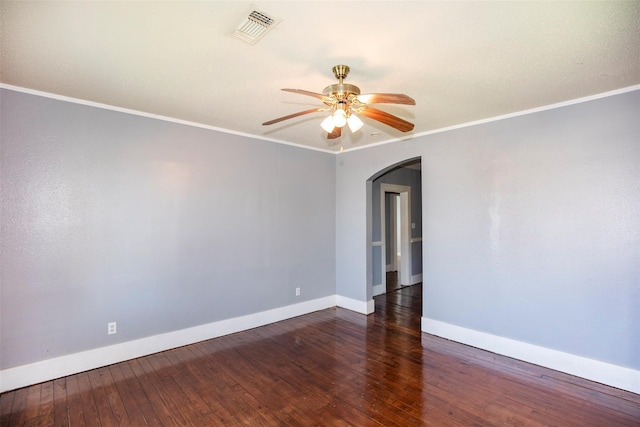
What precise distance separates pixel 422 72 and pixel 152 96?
2.41 m

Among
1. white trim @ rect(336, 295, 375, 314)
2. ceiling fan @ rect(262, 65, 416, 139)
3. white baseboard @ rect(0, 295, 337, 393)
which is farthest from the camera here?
white trim @ rect(336, 295, 375, 314)

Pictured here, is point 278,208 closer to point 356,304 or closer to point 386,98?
point 356,304

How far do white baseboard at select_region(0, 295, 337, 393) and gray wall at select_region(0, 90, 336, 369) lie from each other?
0.07 meters

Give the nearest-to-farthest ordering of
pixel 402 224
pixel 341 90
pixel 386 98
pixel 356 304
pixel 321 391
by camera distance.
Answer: pixel 386 98 → pixel 341 90 → pixel 321 391 → pixel 356 304 → pixel 402 224

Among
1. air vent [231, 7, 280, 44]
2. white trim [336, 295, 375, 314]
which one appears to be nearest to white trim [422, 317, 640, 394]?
white trim [336, 295, 375, 314]

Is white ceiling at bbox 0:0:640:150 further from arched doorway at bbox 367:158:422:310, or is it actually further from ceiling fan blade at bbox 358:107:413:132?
arched doorway at bbox 367:158:422:310

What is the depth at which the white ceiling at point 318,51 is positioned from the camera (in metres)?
1.71

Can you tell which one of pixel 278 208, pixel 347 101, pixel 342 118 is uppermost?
pixel 347 101

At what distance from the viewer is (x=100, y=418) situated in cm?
236

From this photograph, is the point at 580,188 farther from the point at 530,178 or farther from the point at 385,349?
the point at 385,349

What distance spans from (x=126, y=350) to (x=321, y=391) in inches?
83.3

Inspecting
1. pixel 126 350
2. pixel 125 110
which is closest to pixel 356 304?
pixel 126 350

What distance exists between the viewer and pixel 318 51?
2.09 metres

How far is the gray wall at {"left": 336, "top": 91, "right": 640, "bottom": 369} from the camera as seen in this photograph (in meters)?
2.79
